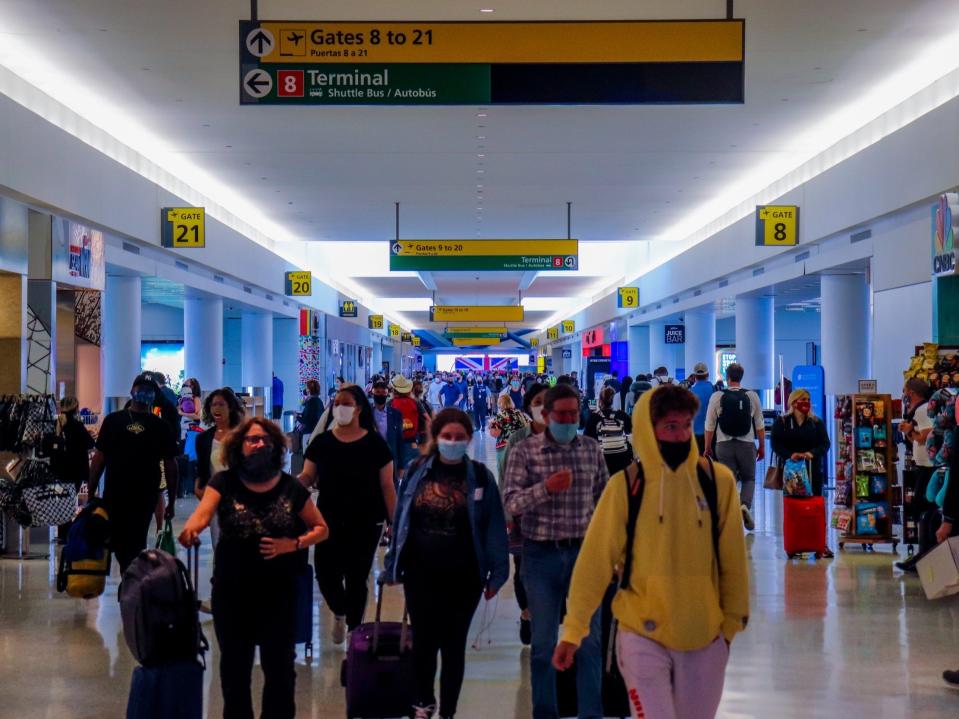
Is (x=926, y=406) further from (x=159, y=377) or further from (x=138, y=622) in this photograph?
(x=159, y=377)

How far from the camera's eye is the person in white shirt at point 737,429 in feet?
38.8

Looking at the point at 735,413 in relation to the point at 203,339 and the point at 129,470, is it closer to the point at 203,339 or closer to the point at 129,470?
the point at 129,470

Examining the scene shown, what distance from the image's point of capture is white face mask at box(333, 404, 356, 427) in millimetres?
6754

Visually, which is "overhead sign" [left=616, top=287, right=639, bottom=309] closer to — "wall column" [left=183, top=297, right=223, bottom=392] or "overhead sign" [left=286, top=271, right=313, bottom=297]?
"overhead sign" [left=286, top=271, right=313, bottom=297]

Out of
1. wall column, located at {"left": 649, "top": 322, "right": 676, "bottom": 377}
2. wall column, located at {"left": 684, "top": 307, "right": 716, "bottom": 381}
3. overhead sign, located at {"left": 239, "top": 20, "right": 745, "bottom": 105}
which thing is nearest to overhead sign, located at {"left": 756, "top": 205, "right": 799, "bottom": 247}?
overhead sign, located at {"left": 239, "top": 20, "right": 745, "bottom": 105}

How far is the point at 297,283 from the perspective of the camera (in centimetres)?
2919

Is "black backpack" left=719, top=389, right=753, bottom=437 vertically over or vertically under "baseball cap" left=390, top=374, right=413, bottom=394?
under

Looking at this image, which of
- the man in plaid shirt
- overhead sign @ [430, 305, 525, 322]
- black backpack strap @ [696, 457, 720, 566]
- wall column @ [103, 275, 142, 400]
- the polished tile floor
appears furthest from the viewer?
overhead sign @ [430, 305, 525, 322]

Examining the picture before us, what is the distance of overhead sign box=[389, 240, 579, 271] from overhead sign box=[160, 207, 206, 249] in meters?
4.65

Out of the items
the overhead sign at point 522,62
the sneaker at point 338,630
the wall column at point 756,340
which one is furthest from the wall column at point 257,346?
the sneaker at point 338,630

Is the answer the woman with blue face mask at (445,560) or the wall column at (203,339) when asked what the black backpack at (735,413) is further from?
the wall column at (203,339)

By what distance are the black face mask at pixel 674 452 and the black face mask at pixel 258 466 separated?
2.00m

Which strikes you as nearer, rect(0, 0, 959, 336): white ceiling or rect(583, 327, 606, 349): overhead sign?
rect(0, 0, 959, 336): white ceiling

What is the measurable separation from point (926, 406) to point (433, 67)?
16.9 ft
